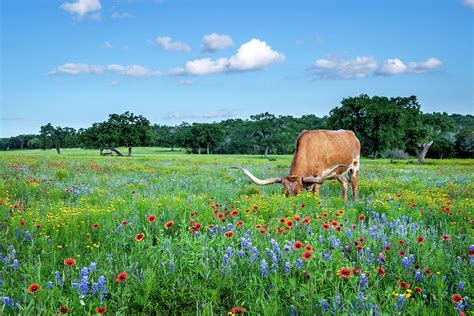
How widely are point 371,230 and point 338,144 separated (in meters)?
7.54

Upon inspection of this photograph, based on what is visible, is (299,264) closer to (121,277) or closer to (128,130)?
(121,277)

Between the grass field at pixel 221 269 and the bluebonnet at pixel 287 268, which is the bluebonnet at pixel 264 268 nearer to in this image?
the grass field at pixel 221 269

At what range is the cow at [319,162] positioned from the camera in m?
9.90

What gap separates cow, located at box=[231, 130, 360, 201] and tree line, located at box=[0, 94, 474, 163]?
1822 inches

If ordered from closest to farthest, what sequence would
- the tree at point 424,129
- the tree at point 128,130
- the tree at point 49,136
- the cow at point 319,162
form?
1. the cow at point 319,162
2. the tree at point 424,129
3. the tree at point 128,130
4. the tree at point 49,136

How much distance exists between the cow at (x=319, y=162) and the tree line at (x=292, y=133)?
46272 mm

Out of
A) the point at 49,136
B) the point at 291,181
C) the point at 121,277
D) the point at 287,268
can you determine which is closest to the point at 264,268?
the point at 287,268

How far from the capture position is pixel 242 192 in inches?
429

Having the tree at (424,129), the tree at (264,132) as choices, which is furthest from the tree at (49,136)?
the tree at (424,129)

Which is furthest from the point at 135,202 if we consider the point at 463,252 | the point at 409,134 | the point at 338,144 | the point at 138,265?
the point at 409,134

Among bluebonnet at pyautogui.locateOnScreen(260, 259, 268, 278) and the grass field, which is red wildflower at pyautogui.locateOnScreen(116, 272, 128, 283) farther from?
bluebonnet at pyautogui.locateOnScreen(260, 259, 268, 278)

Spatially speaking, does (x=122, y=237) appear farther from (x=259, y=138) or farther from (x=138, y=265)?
(x=259, y=138)

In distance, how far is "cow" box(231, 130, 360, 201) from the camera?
990 centimetres

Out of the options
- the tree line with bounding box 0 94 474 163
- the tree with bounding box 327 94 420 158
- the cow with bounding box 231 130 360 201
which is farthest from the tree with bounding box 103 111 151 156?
the cow with bounding box 231 130 360 201
